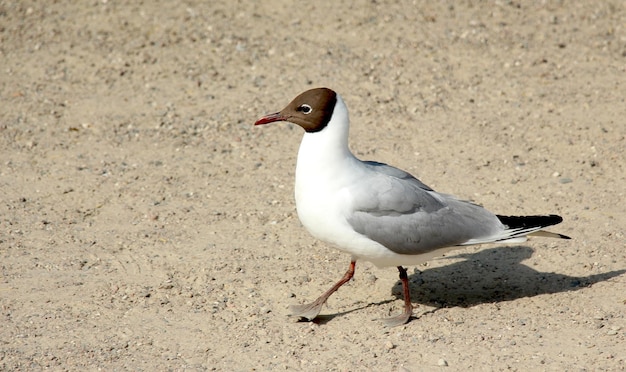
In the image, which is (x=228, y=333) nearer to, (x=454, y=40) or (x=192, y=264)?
(x=192, y=264)

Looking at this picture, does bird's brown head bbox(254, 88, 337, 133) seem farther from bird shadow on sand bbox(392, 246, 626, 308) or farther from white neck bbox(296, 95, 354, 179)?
bird shadow on sand bbox(392, 246, 626, 308)

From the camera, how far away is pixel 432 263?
6473 millimetres

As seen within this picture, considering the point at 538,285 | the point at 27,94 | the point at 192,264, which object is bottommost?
the point at 27,94

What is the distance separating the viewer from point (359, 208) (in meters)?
5.21

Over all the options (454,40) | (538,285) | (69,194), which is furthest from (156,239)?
(454,40)

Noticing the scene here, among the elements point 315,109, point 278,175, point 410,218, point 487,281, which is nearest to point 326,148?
point 315,109

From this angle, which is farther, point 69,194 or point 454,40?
point 454,40

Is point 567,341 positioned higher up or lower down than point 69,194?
higher up

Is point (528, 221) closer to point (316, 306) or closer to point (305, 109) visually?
point (316, 306)

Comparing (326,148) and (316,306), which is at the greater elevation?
(326,148)

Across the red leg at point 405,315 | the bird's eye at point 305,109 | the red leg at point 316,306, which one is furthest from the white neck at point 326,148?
the red leg at point 405,315

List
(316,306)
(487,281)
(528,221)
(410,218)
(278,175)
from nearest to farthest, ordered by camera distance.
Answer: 1. (410,218)
2. (316,306)
3. (528,221)
4. (487,281)
5. (278,175)

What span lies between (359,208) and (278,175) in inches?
97.0

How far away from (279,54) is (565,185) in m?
3.74
